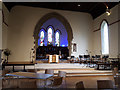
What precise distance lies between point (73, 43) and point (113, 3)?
5.87 m

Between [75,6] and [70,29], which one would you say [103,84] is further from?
[70,29]

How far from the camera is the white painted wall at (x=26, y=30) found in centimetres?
1332

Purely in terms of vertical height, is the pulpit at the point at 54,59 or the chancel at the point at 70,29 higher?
the chancel at the point at 70,29

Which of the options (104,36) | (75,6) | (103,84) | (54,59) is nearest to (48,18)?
(75,6)

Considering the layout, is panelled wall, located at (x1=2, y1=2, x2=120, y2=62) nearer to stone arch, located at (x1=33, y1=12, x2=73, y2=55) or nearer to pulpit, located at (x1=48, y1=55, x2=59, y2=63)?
stone arch, located at (x1=33, y1=12, x2=73, y2=55)

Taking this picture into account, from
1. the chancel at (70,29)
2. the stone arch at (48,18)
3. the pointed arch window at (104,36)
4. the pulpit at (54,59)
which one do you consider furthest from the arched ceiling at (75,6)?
the pulpit at (54,59)

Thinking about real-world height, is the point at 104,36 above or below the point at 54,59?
above

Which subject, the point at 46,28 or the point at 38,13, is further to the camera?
the point at 46,28

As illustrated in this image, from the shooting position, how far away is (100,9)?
13742mm

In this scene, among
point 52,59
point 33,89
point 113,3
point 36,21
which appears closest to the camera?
point 33,89

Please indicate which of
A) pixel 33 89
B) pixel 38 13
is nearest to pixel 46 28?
pixel 38 13

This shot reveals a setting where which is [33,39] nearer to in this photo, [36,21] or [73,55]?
[36,21]

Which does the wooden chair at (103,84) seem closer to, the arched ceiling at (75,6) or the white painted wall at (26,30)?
the arched ceiling at (75,6)

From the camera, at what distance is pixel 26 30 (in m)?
13.8
